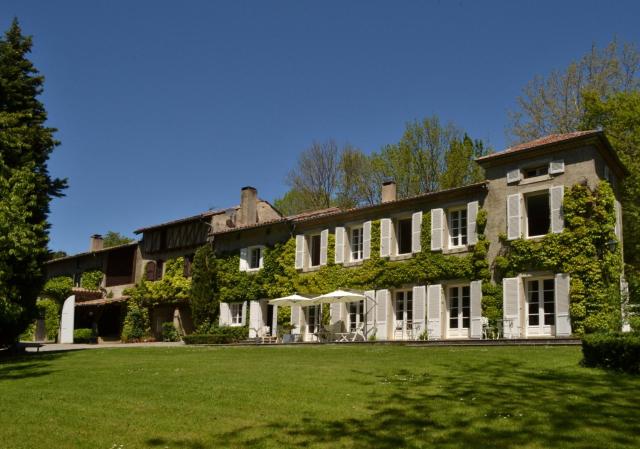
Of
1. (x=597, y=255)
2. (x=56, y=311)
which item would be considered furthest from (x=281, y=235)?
(x=56, y=311)

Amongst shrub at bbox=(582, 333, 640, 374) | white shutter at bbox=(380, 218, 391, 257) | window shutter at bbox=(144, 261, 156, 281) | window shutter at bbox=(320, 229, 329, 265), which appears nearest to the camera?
shrub at bbox=(582, 333, 640, 374)

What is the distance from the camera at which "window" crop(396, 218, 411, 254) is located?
24.4 meters

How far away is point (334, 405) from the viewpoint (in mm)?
9023

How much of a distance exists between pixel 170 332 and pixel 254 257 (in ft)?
20.0

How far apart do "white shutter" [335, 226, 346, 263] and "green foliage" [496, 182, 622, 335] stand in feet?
25.4

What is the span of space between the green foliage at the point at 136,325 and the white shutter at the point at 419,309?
16.1 m

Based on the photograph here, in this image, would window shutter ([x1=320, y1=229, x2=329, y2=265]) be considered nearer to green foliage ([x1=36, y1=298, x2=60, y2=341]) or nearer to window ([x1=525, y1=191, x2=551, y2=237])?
window ([x1=525, y1=191, x2=551, y2=237])

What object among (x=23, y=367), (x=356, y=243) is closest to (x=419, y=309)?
(x=356, y=243)

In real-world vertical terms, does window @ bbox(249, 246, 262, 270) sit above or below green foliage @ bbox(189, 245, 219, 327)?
above

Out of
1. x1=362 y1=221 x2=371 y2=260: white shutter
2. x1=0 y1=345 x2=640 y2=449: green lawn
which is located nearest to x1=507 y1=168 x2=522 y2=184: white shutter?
x1=362 y1=221 x2=371 y2=260: white shutter

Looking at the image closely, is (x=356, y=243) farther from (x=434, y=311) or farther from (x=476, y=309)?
(x=476, y=309)

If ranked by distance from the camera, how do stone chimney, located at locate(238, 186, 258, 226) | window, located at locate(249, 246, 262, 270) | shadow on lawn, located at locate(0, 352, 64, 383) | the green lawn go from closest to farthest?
the green lawn < shadow on lawn, located at locate(0, 352, 64, 383) < window, located at locate(249, 246, 262, 270) < stone chimney, located at locate(238, 186, 258, 226)

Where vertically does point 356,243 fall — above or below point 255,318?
above

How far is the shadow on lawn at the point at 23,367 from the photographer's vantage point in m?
14.1
